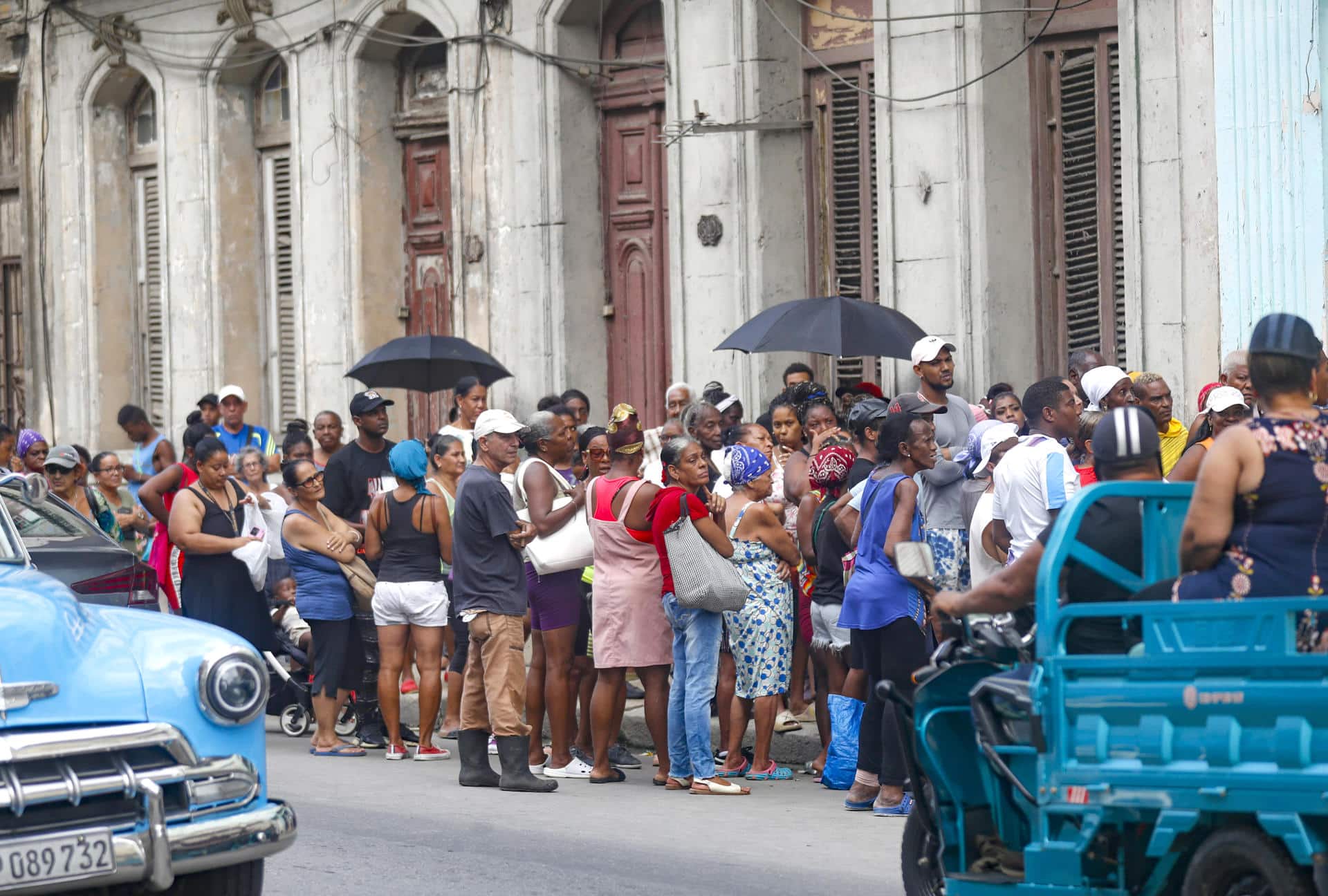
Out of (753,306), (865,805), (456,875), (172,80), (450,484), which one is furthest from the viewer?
(172,80)

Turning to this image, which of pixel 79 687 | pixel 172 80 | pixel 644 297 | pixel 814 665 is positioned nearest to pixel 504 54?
pixel 644 297

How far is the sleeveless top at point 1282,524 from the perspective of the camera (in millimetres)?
5688

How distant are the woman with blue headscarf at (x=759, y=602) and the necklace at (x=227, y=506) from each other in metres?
3.29

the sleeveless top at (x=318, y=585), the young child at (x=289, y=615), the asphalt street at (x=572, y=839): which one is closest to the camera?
the asphalt street at (x=572, y=839)

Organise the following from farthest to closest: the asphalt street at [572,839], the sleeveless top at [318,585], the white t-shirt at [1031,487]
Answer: the sleeveless top at [318,585] → the white t-shirt at [1031,487] → the asphalt street at [572,839]

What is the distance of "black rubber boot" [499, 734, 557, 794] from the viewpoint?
10.5 metres

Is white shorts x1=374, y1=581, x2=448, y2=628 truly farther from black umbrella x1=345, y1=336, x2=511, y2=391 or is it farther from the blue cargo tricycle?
the blue cargo tricycle

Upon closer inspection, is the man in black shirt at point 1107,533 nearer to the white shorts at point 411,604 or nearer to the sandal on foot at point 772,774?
the sandal on foot at point 772,774

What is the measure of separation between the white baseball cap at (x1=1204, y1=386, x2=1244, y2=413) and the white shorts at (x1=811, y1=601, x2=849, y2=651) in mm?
2090

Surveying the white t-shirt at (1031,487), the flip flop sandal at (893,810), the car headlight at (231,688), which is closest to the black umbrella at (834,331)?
the white t-shirt at (1031,487)

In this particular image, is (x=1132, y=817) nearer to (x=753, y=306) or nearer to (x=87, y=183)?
(x=753, y=306)

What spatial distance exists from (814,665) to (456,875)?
338cm

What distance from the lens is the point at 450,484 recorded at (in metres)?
12.1

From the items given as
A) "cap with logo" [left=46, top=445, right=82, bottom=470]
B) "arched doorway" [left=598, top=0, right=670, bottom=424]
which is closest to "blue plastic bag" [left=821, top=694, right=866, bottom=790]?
"cap with logo" [left=46, top=445, right=82, bottom=470]
